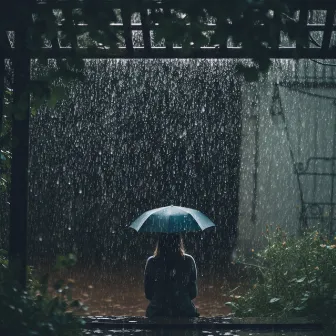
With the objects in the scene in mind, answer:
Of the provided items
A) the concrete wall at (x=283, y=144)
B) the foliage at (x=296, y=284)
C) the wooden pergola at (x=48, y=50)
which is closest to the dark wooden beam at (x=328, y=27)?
the wooden pergola at (x=48, y=50)

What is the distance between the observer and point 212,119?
15.0m

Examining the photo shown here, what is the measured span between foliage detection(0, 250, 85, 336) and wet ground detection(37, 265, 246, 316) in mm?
5505

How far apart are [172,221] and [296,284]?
146cm

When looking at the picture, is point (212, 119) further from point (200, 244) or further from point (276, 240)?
point (276, 240)

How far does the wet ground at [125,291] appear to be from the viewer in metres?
10.0

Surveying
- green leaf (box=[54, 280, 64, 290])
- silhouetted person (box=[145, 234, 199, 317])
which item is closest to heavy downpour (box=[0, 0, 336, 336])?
silhouetted person (box=[145, 234, 199, 317])

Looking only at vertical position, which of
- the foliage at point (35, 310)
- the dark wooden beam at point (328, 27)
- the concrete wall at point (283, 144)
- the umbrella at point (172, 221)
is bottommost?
the concrete wall at point (283, 144)

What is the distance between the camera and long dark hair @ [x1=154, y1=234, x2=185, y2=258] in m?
6.92

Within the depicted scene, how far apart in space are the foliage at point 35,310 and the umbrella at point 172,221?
4101mm

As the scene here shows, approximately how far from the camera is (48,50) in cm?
429

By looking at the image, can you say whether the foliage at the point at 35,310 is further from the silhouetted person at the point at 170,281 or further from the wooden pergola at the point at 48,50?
the silhouetted person at the point at 170,281

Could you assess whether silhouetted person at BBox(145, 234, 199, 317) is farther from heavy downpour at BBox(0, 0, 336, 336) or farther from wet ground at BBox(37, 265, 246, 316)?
wet ground at BBox(37, 265, 246, 316)

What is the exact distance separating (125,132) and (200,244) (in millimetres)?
2533

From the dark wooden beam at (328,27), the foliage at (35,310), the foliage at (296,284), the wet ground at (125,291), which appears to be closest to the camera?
the foliage at (35,310)
